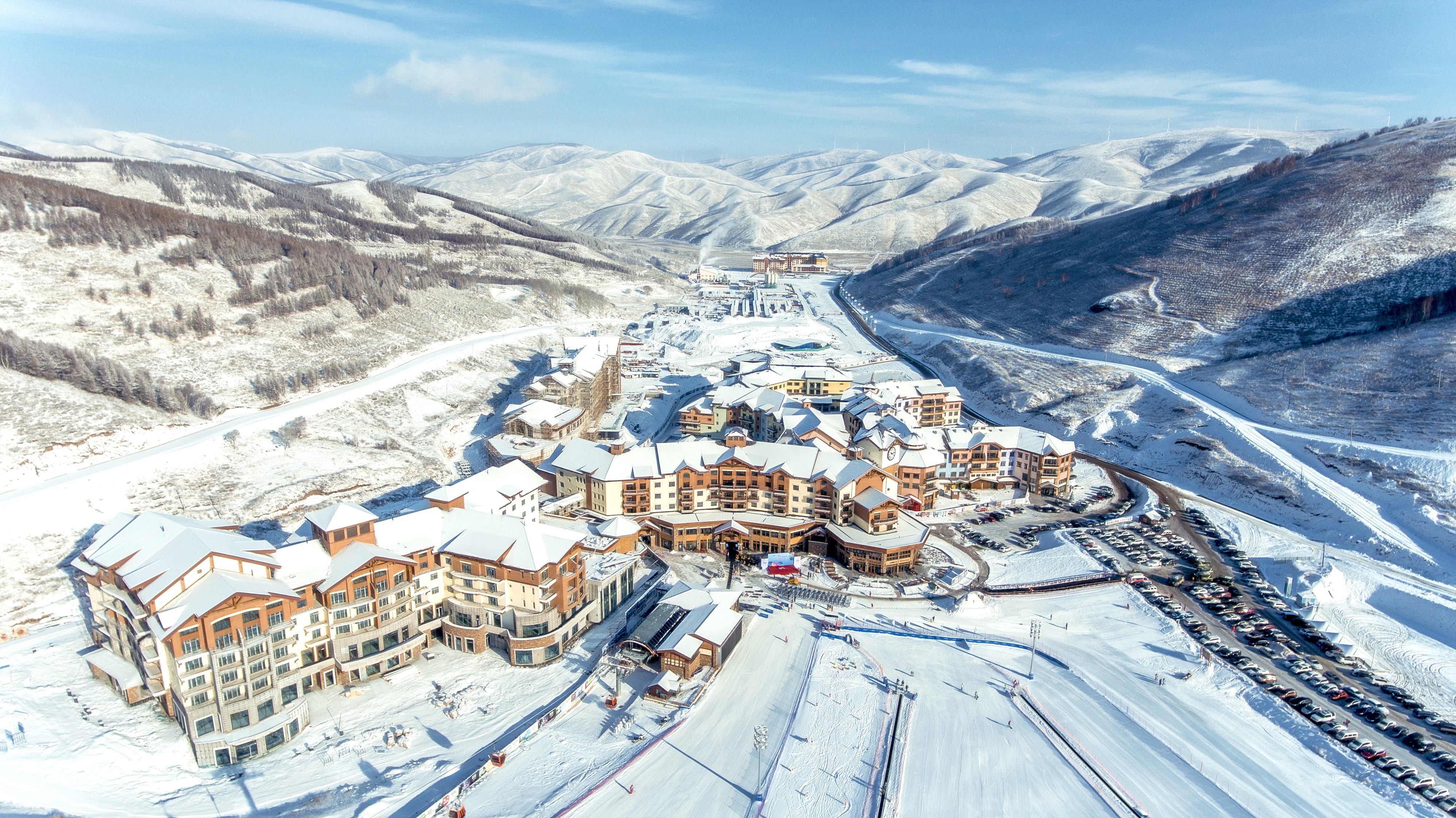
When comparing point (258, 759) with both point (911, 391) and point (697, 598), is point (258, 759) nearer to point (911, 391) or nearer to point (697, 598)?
point (697, 598)

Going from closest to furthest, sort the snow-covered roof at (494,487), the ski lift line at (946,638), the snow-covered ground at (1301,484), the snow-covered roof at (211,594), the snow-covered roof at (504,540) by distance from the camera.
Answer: the snow-covered roof at (211,594), the snow-covered roof at (504,540), the ski lift line at (946,638), the snow-covered ground at (1301,484), the snow-covered roof at (494,487)

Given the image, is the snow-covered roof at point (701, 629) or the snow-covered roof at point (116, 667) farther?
the snow-covered roof at point (701, 629)

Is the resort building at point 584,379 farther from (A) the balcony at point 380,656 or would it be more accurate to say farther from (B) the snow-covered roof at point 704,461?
(A) the balcony at point 380,656

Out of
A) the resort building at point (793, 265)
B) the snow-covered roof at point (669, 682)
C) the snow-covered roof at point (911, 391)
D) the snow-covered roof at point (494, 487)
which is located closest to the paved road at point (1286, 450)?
the snow-covered roof at point (911, 391)

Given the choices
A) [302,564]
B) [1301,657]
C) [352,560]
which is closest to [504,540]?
A: [352,560]

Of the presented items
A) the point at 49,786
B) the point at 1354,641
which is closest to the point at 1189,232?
the point at 1354,641

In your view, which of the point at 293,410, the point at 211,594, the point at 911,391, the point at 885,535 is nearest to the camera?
the point at 211,594

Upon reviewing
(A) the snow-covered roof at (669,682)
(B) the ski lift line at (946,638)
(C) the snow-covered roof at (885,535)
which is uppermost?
(C) the snow-covered roof at (885,535)

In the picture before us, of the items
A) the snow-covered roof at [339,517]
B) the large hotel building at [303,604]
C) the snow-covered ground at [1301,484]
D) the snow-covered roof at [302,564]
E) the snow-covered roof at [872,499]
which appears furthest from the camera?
the snow-covered roof at [872,499]
